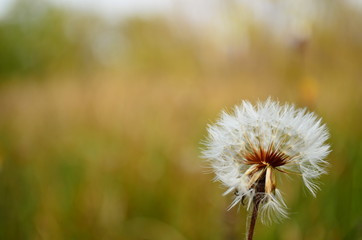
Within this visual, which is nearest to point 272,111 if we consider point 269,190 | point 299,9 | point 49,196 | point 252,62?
point 269,190

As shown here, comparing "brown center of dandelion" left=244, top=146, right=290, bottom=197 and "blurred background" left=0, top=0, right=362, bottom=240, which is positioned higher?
"blurred background" left=0, top=0, right=362, bottom=240

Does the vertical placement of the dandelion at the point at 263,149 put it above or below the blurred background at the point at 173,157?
below

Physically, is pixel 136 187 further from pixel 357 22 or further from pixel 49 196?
pixel 357 22

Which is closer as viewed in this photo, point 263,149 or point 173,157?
point 263,149

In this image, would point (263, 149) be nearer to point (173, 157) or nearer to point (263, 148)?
point (263, 148)

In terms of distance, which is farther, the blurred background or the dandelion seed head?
the blurred background

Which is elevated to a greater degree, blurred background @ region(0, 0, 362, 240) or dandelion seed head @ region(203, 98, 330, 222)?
blurred background @ region(0, 0, 362, 240)

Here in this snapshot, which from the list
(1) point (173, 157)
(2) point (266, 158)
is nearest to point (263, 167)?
(2) point (266, 158)

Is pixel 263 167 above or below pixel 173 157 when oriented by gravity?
below
